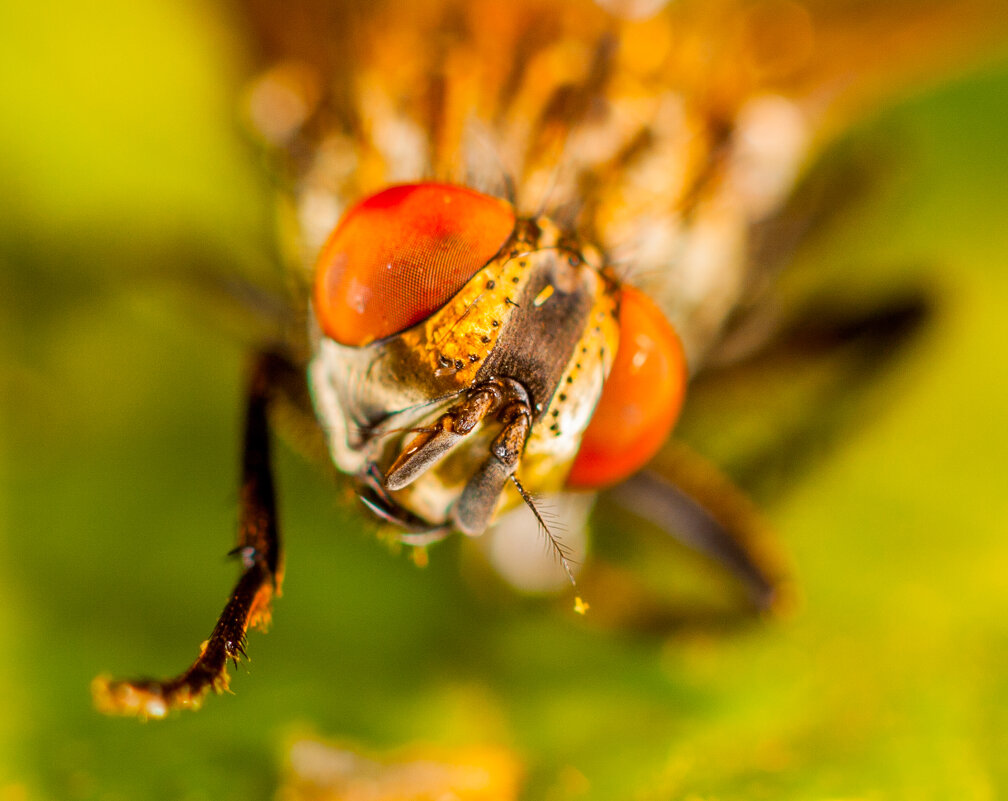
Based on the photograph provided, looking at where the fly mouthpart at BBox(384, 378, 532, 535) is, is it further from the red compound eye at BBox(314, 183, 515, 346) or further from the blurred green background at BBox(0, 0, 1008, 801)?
the blurred green background at BBox(0, 0, 1008, 801)

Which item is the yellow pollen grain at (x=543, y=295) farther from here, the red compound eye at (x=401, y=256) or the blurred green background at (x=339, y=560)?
the blurred green background at (x=339, y=560)

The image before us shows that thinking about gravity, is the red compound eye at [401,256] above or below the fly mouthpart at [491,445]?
above

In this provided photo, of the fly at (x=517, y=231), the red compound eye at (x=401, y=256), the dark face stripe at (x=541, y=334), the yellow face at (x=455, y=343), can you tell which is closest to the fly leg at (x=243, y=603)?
the fly at (x=517, y=231)

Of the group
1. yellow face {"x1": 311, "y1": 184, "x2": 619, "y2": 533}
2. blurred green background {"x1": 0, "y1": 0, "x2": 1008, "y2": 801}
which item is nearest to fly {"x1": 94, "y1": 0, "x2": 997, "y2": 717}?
yellow face {"x1": 311, "y1": 184, "x2": 619, "y2": 533}

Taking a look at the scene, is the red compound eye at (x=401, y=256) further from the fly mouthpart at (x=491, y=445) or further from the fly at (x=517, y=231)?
the fly mouthpart at (x=491, y=445)

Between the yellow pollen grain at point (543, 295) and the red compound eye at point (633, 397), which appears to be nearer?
the yellow pollen grain at point (543, 295)

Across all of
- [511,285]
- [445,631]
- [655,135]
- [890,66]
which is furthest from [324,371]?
[890,66]

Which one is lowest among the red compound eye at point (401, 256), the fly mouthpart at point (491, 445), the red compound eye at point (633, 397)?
the fly mouthpart at point (491, 445)
